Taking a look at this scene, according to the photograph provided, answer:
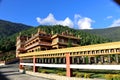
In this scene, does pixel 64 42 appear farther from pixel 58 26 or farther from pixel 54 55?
pixel 58 26

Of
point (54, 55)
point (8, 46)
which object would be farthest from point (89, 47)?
point (8, 46)

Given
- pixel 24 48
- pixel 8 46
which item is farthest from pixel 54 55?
pixel 8 46

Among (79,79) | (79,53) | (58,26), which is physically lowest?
(79,79)

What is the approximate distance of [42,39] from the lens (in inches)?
2480

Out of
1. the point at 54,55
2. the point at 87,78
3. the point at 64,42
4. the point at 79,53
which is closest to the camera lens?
the point at 87,78

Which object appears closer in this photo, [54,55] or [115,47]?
[115,47]

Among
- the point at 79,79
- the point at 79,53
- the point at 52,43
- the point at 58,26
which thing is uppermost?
the point at 58,26

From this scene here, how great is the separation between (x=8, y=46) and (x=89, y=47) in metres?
85.4

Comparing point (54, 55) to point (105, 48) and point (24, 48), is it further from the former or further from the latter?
point (24, 48)

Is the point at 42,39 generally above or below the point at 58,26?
below

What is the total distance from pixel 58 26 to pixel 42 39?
234 ft

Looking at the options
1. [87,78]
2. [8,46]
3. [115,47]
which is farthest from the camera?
[8,46]

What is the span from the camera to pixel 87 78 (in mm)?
15672

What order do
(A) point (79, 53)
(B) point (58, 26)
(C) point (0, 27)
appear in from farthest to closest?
(C) point (0, 27) → (B) point (58, 26) → (A) point (79, 53)
